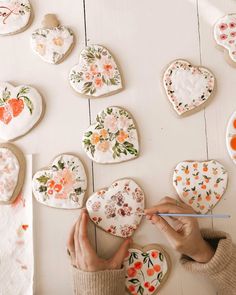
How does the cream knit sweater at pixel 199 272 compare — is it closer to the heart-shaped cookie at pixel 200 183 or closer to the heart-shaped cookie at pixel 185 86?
the heart-shaped cookie at pixel 200 183

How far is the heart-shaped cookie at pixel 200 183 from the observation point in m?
0.88

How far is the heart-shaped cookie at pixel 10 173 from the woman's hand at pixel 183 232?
12.9 inches

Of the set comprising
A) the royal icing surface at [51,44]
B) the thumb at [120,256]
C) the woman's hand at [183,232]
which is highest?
the royal icing surface at [51,44]

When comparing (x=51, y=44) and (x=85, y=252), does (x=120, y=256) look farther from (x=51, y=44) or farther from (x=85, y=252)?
(x=51, y=44)

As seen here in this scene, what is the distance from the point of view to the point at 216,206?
90 cm

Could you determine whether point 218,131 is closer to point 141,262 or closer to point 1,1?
point 141,262

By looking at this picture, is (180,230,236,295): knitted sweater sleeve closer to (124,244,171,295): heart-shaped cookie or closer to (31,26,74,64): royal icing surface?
(124,244,171,295): heart-shaped cookie

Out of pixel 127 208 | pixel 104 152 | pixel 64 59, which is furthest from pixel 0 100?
pixel 127 208

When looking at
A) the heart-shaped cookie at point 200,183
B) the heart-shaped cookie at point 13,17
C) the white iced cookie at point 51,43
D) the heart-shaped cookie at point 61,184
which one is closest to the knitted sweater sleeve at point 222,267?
the heart-shaped cookie at point 200,183

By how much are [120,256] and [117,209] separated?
11 centimetres

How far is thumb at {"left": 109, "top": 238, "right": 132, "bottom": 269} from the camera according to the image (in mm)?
839

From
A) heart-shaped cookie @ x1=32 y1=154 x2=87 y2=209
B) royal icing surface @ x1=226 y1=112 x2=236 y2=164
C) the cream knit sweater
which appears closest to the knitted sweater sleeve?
the cream knit sweater

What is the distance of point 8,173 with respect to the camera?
0.87 meters

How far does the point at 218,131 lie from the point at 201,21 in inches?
11.7
